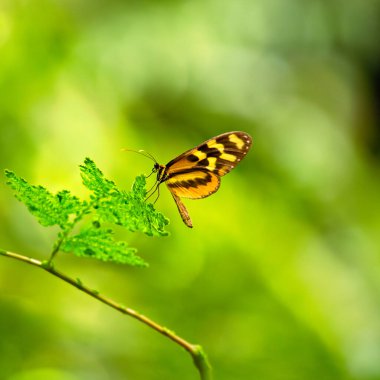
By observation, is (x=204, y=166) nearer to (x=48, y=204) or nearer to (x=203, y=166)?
(x=203, y=166)

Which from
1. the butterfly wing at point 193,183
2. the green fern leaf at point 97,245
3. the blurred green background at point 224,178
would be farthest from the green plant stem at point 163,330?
the blurred green background at point 224,178

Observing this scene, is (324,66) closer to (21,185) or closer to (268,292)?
(268,292)

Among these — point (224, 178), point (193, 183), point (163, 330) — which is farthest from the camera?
point (224, 178)

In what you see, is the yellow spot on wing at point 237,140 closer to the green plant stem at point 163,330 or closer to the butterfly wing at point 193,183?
the butterfly wing at point 193,183

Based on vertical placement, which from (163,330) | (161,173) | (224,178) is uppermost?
(224,178)

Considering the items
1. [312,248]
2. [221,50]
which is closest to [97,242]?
[312,248]

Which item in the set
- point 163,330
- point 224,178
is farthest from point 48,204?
point 224,178

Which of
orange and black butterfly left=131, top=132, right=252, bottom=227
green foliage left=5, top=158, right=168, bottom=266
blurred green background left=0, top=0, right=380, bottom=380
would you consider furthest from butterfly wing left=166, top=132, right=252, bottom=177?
blurred green background left=0, top=0, right=380, bottom=380
